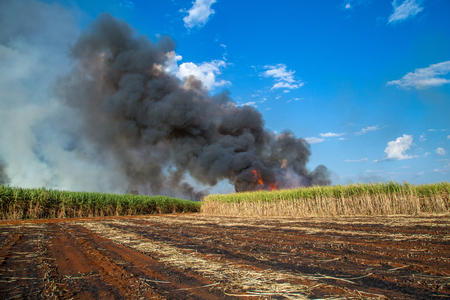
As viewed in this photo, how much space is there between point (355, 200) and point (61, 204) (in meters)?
19.0

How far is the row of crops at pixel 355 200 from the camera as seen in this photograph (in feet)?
34.7

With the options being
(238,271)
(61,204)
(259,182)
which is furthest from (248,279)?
(259,182)

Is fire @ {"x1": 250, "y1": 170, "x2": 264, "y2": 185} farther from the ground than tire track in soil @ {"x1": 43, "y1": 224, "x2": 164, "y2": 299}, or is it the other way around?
fire @ {"x1": 250, "y1": 170, "x2": 264, "y2": 185}

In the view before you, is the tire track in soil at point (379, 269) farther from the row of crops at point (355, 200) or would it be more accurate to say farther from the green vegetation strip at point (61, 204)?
the green vegetation strip at point (61, 204)

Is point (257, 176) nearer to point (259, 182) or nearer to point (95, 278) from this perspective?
point (259, 182)

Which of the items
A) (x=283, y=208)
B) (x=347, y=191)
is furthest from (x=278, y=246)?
(x=283, y=208)

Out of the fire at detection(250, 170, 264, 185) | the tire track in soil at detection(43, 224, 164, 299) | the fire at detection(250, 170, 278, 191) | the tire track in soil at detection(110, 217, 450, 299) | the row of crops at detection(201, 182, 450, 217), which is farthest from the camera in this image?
the fire at detection(250, 170, 278, 191)

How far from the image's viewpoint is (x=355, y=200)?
1246cm

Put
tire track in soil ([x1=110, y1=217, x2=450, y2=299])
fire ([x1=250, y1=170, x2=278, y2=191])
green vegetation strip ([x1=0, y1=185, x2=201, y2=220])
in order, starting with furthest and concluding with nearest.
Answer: fire ([x1=250, y1=170, x2=278, y2=191]) → green vegetation strip ([x1=0, y1=185, x2=201, y2=220]) → tire track in soil ([x1=110, y1=217, x2=450, y2=299])

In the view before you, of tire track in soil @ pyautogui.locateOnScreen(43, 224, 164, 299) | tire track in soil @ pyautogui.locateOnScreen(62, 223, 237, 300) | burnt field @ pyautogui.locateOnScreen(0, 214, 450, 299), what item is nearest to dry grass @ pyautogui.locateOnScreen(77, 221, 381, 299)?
burnt field @ pyautogui.locateOnScreen(0, 214, 450, 299)

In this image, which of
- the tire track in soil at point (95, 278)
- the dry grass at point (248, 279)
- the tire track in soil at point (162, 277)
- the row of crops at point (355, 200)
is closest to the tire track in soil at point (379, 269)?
the dry grass at point (248, 279)

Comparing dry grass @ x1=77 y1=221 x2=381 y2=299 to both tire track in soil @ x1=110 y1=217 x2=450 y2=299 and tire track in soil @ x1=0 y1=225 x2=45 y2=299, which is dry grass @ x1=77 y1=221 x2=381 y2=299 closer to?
tire track in soil @ x1=110 y1=217 x2=450 y2=299

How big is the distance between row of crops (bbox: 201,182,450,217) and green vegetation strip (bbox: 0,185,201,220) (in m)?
11.0

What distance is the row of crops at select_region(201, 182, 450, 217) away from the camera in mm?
10569
